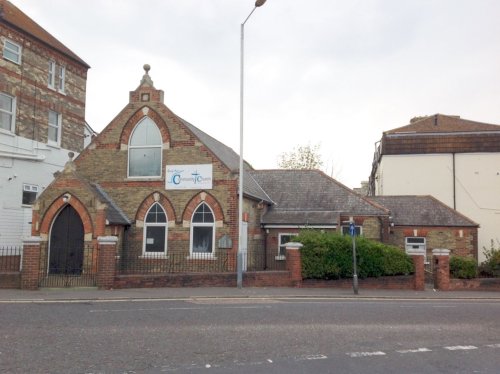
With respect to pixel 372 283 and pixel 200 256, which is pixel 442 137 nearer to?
pixel 372 283

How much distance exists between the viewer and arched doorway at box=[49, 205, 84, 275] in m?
21.7

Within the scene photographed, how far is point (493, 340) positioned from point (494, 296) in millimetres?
11044

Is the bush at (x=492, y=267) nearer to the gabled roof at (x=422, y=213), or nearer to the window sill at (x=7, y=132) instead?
the gabled roof at (x=422, y=213)

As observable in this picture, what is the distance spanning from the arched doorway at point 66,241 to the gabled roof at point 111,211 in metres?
1.24

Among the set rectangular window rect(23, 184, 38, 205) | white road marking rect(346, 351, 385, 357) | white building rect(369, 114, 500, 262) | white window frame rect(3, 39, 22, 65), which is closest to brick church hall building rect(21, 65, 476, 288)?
rectangular window rect(23, 184, 38, 205)

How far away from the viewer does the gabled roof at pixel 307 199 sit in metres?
26.9

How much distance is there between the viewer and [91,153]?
2456 cm

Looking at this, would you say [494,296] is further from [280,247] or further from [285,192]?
[285,192]

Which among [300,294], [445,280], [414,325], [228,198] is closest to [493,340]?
[414,325]

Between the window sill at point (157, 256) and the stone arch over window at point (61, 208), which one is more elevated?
the stone arch over window at point (61, 208)

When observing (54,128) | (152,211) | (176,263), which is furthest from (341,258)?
(54,128)

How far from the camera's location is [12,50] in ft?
84.3

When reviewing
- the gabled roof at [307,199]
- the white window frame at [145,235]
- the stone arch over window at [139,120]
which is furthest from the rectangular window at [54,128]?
the gabled roof at [307,199]

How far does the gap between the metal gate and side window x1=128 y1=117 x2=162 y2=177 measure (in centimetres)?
448
